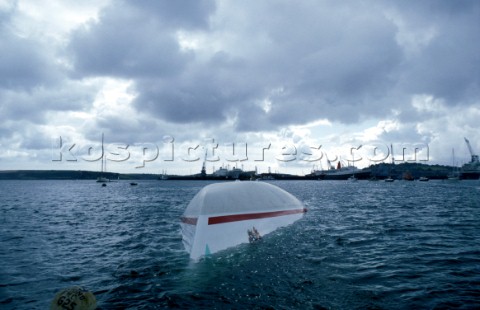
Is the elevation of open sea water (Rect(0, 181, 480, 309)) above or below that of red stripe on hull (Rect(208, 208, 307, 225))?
below

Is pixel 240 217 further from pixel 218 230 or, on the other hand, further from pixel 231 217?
pixel 218 230

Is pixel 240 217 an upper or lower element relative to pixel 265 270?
upper

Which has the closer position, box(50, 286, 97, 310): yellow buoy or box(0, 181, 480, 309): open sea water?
box(50, 286, 97, 310): yellow buoy

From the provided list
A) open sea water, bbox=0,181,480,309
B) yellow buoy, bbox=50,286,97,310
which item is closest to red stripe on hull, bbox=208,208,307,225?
open sea water, bbox=0,181,480,309

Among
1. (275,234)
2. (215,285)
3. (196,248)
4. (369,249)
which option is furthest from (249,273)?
(369,249)

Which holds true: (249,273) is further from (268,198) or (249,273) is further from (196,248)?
(268,198)

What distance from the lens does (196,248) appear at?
12.5 meters

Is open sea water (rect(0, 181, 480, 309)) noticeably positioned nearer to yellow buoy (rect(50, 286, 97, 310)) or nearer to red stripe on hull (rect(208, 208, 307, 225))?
red stripe on hull (rect(208, 208, 307, 225))

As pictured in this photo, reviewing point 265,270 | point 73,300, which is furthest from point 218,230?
point 73,300

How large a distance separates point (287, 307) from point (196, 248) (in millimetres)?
5194

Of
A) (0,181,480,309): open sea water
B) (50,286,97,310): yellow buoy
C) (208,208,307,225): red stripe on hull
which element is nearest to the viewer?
(50,286,97,310): yellow buoy

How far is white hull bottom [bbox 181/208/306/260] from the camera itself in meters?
12.7

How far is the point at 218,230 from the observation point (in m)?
13.3

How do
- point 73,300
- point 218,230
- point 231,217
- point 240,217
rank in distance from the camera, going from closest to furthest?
point 73,300 → point 218,230 → point 231,217 → point 240,217
